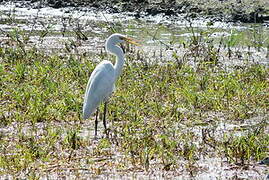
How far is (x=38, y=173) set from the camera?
238 inches

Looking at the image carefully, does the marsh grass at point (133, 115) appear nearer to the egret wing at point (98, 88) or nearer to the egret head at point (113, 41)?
the egret wing at point (98, 88)

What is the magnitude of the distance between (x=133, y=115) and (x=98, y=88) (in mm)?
692

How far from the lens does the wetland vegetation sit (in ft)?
20.4

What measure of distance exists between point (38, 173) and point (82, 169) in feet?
1.34

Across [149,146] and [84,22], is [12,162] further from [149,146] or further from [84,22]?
[84,22]

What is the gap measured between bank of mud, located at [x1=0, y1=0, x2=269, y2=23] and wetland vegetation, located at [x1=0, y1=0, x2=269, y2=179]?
2.03 metres

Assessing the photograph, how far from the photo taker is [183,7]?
53.2 ft

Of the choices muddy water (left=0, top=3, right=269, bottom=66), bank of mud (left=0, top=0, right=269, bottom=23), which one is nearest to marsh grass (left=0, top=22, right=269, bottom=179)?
muddy water (left=0, top=3, right=269, bottom=66)

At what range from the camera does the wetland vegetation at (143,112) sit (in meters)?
6.20

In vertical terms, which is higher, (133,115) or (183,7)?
(183,7)

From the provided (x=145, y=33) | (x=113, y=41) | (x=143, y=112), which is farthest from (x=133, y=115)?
(x=145, y=33)

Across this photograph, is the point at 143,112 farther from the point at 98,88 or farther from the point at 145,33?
the point at 145,33

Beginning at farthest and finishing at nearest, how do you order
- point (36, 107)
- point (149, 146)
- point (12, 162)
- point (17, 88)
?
point (17, 88), point (36, 107), point (149, 146), point (12, 162)

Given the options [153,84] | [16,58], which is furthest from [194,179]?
[16,58]
